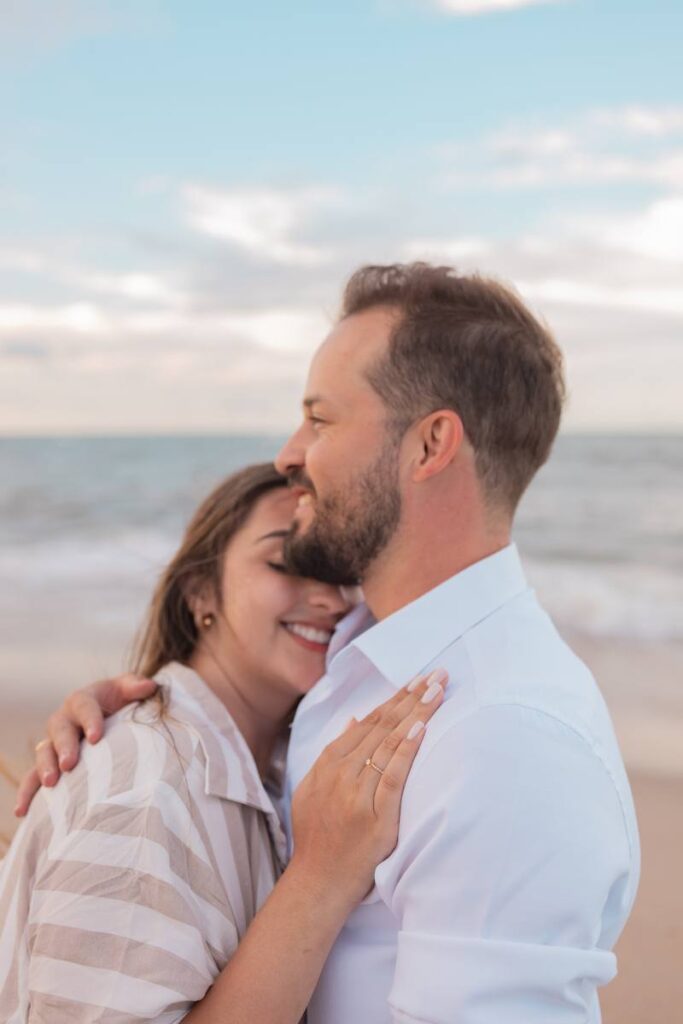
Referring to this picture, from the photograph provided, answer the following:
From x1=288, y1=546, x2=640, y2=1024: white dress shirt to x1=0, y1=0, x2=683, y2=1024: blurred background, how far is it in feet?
7.45

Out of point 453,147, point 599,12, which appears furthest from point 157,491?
point 599,12

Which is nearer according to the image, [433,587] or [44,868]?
[44,868]

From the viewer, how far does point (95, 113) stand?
15.8 meters

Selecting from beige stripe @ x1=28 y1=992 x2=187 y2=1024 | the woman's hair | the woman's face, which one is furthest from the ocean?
beige stripe @ x1=28 y1=992 x2=187 y2=1024

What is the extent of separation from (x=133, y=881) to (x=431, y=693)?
2.06ft

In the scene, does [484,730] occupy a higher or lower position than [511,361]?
lower

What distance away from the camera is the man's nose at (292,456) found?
2619 mm

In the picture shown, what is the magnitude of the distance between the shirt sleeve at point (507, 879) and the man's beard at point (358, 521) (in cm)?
65

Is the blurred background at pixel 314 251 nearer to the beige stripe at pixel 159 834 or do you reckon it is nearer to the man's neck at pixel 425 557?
the man's neck at pixel 425 557

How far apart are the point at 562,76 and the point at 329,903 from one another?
12522mm

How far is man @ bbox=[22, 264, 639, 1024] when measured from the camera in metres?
1.78

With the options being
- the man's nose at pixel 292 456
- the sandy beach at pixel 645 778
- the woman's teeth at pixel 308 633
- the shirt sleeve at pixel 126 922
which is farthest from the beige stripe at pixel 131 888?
the sandy beach at pixel 645 778

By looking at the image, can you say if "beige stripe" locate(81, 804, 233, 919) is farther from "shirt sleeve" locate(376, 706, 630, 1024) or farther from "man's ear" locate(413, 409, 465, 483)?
"man's ear" locate(413, 409, 465, 483)

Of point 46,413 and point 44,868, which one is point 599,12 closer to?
point 44,868
